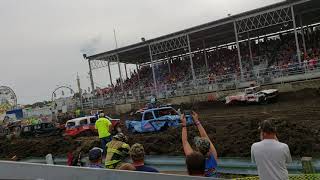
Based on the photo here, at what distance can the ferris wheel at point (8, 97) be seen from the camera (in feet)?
232

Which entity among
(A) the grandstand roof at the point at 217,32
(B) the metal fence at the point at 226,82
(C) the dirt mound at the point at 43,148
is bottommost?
(C) the dirt mound at the point at 43,148

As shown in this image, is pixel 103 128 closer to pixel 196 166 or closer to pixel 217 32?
pixel 196 166

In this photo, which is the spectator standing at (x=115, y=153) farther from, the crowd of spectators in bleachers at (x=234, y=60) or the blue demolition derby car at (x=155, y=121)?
the crowd of spectators in bleachers at (x=234, y=60)

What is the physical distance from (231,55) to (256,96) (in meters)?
17.2

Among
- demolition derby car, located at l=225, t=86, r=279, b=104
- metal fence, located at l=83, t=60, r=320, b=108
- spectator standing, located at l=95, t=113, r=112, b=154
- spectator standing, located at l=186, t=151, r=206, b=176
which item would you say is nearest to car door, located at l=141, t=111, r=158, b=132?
spectator standing, located at l=95, t=113, r=112, b=154

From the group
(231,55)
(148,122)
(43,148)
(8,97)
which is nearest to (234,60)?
(231,55)

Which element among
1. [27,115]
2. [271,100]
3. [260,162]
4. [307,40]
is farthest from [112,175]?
[27,115]

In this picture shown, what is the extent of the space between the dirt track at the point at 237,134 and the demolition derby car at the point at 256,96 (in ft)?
1.81

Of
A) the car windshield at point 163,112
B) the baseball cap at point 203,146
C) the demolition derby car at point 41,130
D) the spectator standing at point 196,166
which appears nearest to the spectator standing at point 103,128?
the car windshield at point 163,112

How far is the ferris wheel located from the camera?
232ft

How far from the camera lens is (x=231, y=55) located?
49.2 metres

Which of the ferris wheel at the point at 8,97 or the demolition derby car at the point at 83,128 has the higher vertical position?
the ferris wheel at the point at 8,97

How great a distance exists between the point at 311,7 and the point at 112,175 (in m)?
38.6

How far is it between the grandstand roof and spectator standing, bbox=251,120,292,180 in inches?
1217
